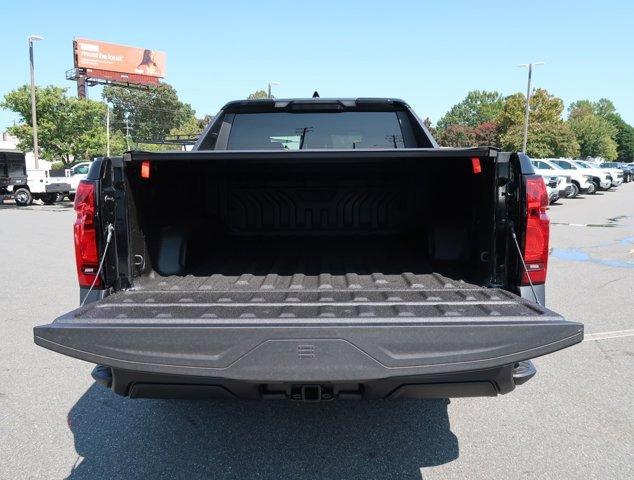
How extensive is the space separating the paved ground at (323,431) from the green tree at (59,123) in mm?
37154

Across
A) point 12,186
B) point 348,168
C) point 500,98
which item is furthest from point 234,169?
point 500,98

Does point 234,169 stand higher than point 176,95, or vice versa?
point 176,95

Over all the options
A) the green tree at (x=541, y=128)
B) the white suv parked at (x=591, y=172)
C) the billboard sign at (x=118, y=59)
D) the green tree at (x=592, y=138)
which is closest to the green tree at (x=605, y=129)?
the green tree at (x=592, y=138)

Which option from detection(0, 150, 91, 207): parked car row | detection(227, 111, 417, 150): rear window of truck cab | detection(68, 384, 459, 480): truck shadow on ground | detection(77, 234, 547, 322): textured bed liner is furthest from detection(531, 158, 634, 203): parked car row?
detection(0, 150, 91, 207): parked car row

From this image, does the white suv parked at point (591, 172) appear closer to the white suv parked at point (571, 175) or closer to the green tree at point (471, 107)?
the white suv parked at point (571, 175)

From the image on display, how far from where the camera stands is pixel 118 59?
70.4 m

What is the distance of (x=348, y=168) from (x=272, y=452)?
85.1 inches

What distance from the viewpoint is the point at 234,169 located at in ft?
13.1

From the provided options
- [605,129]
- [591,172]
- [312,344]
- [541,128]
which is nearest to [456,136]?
[541,128]

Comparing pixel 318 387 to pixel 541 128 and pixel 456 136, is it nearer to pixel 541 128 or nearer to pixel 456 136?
pixel 541 128

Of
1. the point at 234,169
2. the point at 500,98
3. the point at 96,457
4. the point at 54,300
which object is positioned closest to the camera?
the point at 96,457

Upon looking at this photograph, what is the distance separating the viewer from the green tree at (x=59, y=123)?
3625 centimetres

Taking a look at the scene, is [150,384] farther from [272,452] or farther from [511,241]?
[511,241]

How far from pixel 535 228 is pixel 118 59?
253 ft
